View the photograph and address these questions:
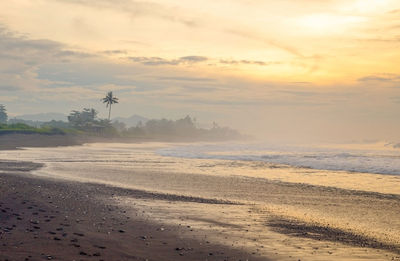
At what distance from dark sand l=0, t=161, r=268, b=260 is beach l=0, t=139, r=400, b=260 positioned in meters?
0.02

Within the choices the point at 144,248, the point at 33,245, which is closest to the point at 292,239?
the point at 144,248

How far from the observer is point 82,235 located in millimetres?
11266

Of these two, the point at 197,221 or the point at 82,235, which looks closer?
the point at 82,235

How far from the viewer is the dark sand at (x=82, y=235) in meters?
9.64

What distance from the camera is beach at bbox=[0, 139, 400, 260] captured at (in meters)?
10.2

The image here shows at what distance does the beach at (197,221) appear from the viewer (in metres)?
10.2

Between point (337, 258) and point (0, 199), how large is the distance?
1179 cm

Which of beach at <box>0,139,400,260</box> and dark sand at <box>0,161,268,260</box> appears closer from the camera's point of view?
dark sand at <box>0,161,268,260</box>

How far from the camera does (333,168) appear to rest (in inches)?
1393

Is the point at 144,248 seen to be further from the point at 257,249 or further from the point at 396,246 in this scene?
the point at 396,246

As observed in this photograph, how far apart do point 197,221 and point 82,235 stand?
4217 millimetres

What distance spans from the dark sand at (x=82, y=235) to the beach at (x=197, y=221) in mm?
25

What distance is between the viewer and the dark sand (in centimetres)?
964

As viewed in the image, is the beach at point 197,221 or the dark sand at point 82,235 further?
the beach at point 197,221
